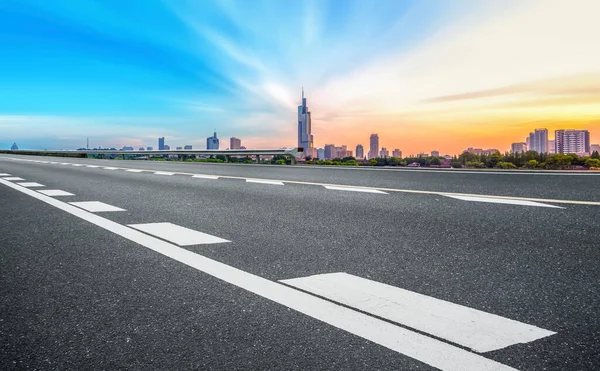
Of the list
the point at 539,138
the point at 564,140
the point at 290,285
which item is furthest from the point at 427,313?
the point at 539,138

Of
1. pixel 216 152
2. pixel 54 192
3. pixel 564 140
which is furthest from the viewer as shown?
pixel 564 140

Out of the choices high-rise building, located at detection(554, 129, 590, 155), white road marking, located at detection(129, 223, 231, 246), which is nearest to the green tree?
white road marking, located at detection(129, 223, 231, 246)

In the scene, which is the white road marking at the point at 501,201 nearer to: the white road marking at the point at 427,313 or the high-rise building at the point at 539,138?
the white road marking at the point at 427,313

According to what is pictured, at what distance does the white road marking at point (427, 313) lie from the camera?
1966 millimetres

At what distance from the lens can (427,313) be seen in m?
2.24

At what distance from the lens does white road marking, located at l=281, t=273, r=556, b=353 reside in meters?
1.97

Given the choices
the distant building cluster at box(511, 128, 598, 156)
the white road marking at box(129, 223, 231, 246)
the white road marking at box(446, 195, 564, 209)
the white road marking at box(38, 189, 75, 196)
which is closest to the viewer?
the white road marking at box(129, 223, 231, 246)

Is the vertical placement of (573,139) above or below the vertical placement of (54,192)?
above

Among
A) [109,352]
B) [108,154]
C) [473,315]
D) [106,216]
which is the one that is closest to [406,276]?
[473,315]

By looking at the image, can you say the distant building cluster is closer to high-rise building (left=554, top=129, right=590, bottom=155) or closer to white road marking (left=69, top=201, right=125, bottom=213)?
high-rise building (left=554, top=129, right=590, bottom=155)

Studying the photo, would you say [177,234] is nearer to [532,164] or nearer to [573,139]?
[532,164]

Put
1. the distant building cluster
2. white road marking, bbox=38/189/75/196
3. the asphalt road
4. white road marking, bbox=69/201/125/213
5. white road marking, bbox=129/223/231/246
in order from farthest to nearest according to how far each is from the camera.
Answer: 1. the distant building cluster
2. white road marking, bbox=38/189/75/196
3. white road marking, bbox=69/201/125/213
4. white road marking, bbox=129/223/231/246
5. the asphalt road

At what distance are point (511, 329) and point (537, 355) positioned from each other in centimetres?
25

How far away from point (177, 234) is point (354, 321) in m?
2.71
